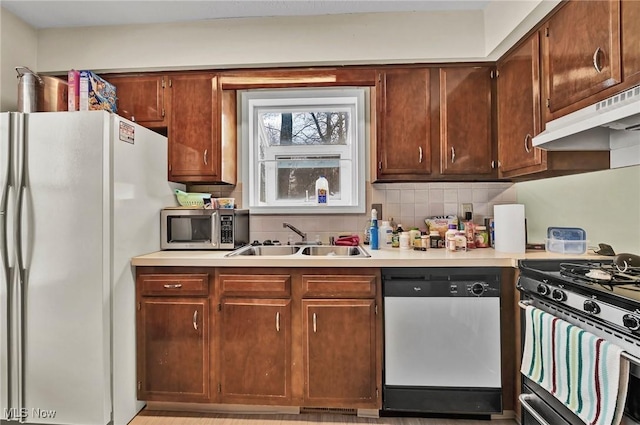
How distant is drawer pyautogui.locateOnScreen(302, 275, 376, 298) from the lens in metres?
1.79

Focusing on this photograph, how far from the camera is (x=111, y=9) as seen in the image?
2146mm

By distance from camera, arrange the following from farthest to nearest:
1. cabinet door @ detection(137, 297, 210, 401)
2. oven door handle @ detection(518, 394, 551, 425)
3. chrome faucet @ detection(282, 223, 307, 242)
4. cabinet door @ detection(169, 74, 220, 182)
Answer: chrome faucet @ detection(282, 223, 307, 242) → cabinet door @ detection(169, 74, 220, 182) → cabinet door @ detection(137, 297, 210, 401) → oven door handle @ detection(518, 394, 551, 425)

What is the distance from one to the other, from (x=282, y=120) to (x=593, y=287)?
228 centimetres

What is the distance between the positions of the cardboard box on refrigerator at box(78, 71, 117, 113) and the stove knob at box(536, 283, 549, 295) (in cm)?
280

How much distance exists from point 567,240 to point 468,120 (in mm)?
995

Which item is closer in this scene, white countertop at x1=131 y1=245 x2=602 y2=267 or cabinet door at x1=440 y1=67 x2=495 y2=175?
white countertop at x1=131 y1=245 x2=602 y2=267

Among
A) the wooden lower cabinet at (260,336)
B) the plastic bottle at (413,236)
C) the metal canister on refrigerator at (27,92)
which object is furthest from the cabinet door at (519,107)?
the metal canister on refrigerator at (27,92)

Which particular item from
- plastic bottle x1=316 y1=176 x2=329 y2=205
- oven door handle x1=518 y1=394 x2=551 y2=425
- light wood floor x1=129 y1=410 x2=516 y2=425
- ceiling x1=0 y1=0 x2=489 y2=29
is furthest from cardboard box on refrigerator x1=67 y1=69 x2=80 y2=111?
oven door handle x1=518 y1=394 x2=551 y2=425

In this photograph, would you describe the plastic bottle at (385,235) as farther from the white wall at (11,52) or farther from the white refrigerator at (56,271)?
the white wall at (11,52)


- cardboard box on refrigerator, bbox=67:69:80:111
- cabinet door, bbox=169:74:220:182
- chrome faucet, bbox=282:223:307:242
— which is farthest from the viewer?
chrome faucet, bbox=282:223:307:242

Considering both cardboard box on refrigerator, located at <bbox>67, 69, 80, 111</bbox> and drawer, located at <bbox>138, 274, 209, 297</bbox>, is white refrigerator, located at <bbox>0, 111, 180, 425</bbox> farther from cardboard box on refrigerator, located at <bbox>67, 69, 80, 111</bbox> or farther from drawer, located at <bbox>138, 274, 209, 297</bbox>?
cardboard box on refrigerator, located at <bbox>67, 69, 80, 111</bbox>

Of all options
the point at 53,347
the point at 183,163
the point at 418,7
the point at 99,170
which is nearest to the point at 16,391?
the point at 53,347

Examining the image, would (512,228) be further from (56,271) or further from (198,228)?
(56,271)

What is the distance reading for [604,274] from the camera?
1.30m
